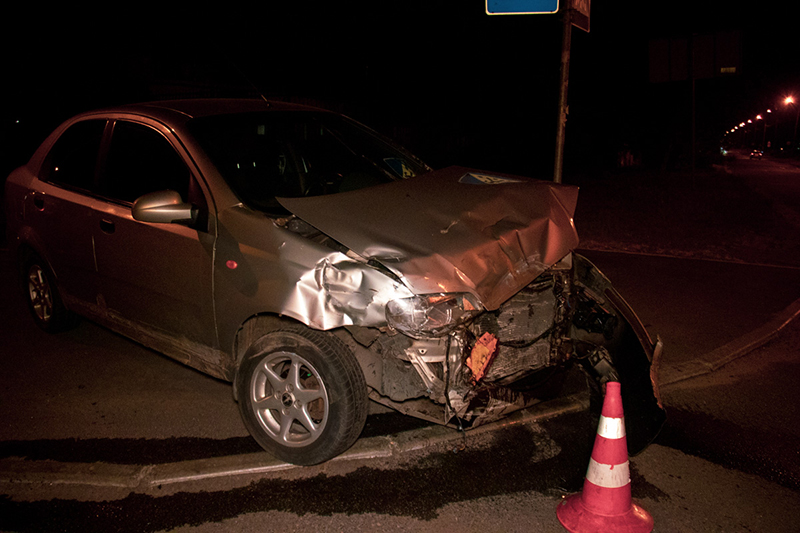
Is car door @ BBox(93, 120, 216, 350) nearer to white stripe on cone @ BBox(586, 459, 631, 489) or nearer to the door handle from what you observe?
the door handle

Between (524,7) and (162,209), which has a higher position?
(524,7)

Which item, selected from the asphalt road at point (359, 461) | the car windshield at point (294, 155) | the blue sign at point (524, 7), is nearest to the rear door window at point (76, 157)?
the car windshield at point (294, 155)

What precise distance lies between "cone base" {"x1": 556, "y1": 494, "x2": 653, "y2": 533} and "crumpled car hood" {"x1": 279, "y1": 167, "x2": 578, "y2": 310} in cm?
99

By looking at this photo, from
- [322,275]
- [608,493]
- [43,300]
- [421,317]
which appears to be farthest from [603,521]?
[43,300]

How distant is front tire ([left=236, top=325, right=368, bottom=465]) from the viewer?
307 cm

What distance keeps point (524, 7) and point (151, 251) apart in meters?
3.50

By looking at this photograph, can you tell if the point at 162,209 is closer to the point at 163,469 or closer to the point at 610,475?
the point at 163,469

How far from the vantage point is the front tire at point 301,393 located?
10.1 ft

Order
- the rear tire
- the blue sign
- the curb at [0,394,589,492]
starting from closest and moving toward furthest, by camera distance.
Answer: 1. the curb at [0,394,589,492]
2. the rear tire
3. the blue sign

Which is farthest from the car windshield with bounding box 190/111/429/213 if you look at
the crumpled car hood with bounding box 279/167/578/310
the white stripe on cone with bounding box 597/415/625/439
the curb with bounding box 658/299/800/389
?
the curb with bounding box 658/299/800/389

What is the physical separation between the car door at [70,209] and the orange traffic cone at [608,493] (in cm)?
331

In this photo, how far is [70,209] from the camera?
4281mm

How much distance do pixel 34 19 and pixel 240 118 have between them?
1254 cm

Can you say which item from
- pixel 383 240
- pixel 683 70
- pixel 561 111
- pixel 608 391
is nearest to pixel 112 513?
pixel 383 240
